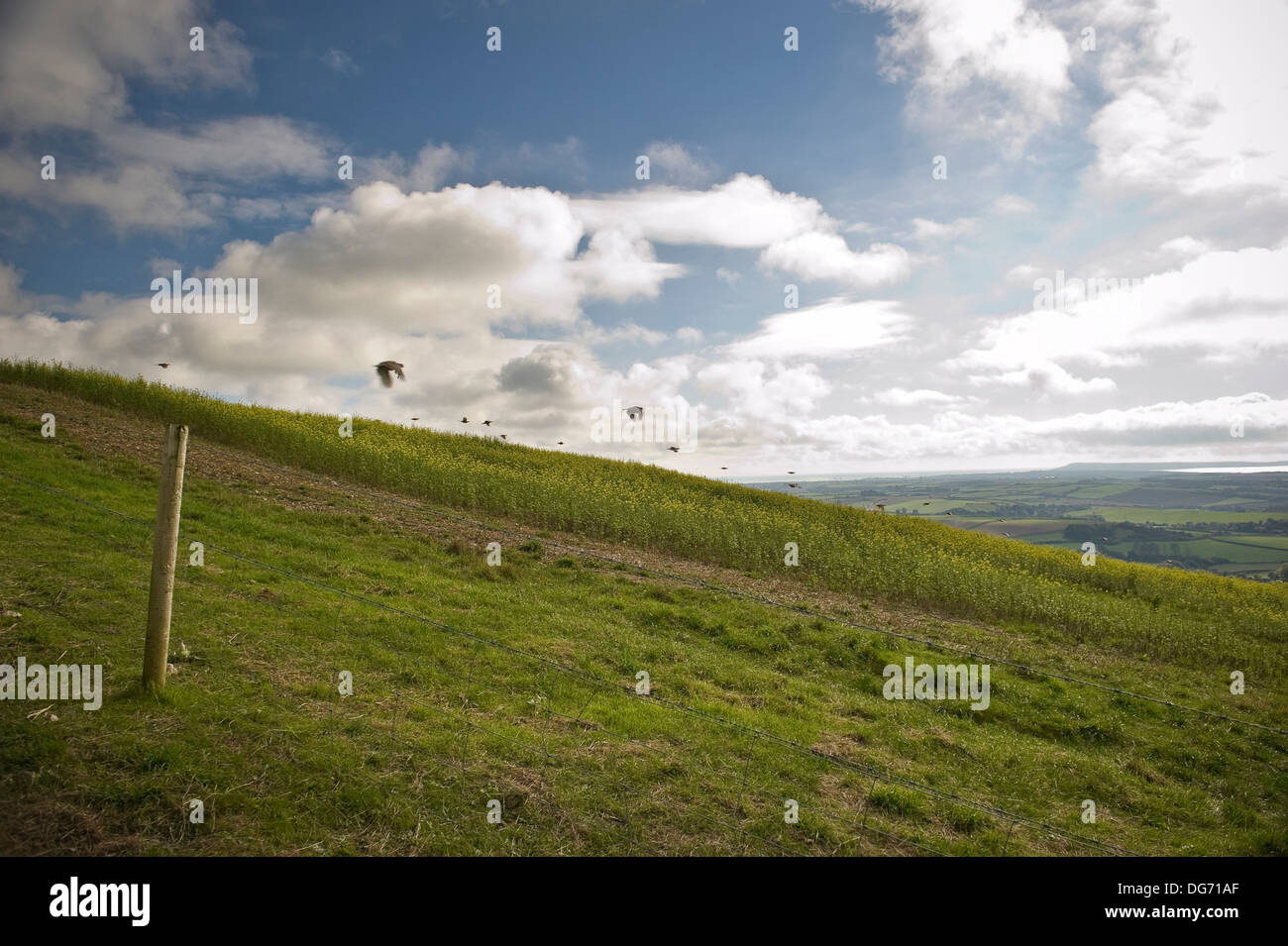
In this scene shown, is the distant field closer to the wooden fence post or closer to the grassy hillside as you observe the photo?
the grassy hillside

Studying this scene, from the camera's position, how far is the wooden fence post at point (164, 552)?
613 cm

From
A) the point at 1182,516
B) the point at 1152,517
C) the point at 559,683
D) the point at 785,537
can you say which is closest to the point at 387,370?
the point at 559,683

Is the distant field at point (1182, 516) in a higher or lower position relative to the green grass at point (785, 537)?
lower

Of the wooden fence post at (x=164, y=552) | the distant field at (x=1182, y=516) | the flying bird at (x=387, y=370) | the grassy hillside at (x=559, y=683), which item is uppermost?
the flying bird at (x=387, y=370)

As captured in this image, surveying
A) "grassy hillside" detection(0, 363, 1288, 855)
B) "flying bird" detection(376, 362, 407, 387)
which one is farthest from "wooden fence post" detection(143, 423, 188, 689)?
"flying bird" detection(376, 362, 407, 387)

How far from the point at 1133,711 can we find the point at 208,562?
16.9 metres

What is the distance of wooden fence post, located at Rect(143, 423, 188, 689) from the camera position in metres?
6.13

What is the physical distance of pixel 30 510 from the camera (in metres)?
11.8

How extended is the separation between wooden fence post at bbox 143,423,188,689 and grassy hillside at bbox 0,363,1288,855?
1.09 ft

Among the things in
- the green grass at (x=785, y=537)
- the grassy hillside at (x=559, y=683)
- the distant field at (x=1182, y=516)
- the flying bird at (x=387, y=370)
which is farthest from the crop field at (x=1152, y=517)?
the flying bird at (x=387, y=370)

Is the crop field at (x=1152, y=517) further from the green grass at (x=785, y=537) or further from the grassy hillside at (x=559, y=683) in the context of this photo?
the grassy hillside at (x=559, y=683)

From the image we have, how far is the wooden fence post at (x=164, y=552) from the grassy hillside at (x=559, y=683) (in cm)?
33

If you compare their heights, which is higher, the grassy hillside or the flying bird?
the flying bird

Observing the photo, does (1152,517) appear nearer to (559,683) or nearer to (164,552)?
(559,683)
